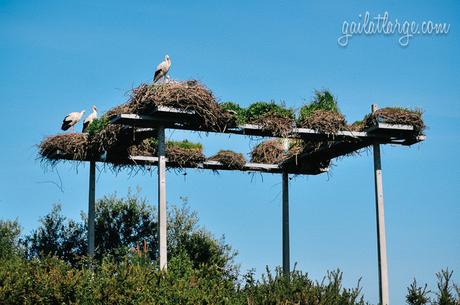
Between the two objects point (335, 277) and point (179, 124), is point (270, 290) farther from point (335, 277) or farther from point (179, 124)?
point (179, 124)

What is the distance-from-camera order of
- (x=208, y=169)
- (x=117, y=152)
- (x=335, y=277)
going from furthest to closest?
(x=208, y=169), (x=117, y=152), (x=335, y=277)

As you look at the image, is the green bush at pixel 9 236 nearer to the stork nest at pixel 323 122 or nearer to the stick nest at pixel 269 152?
the stick nest at pixel 269 152

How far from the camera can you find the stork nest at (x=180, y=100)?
44.1 feet

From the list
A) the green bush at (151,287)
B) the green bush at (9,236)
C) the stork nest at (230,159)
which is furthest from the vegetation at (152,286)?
the green bush at (9,236)

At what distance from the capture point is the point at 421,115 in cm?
1500

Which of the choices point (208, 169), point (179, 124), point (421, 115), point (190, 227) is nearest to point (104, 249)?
point (190, 227)

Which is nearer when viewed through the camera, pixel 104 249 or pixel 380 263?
pixel 380 263

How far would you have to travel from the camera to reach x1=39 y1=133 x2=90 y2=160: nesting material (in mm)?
15742

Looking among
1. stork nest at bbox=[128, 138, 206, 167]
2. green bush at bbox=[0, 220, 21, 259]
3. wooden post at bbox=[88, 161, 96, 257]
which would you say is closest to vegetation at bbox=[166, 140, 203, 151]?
stork nest at bbox=[128, 138, 206, 167]

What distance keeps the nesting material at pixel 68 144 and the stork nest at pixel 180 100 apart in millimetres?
1961

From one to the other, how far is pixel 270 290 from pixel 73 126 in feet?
25.5

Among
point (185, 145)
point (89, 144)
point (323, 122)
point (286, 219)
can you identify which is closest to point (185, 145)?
point (185, 145)

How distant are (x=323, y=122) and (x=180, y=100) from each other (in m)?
3.05

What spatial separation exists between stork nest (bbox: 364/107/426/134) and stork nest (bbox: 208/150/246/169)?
3.94 meters
